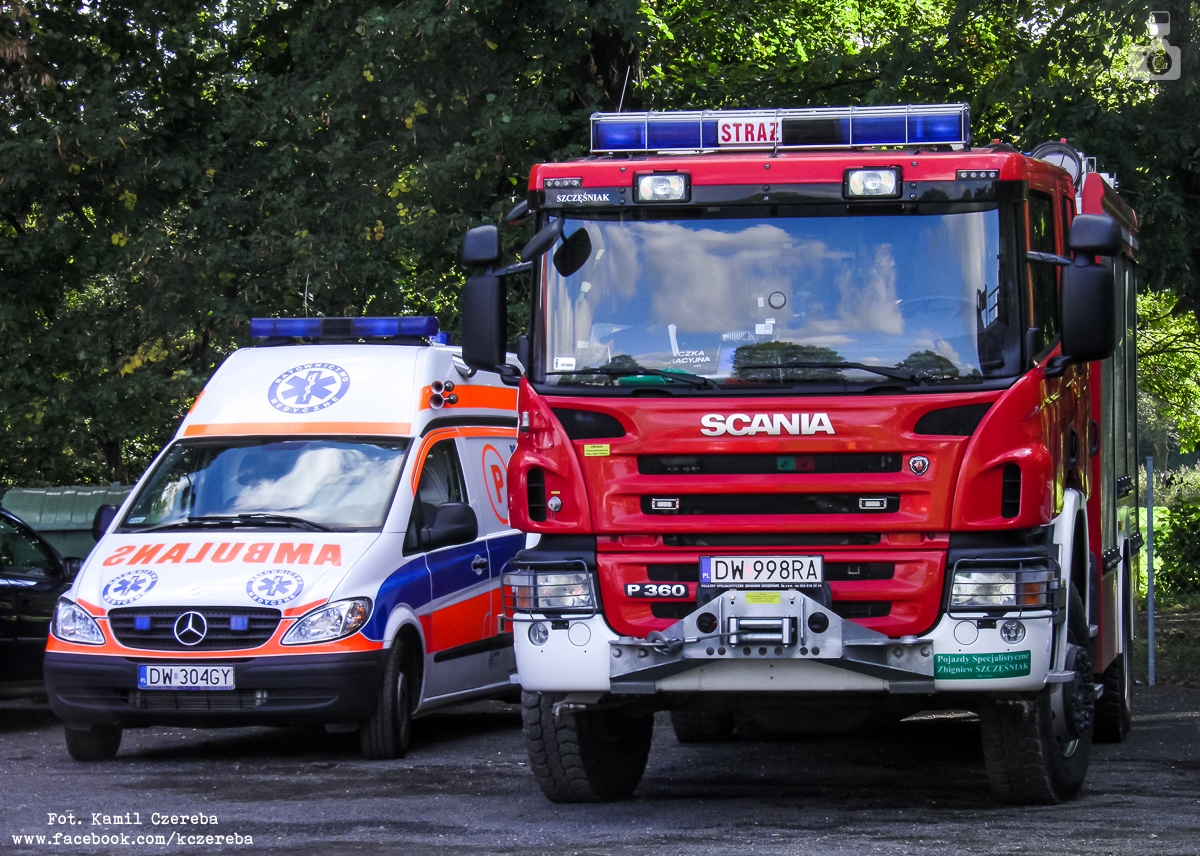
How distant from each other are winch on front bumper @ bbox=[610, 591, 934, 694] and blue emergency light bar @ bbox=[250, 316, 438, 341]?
4863 mm

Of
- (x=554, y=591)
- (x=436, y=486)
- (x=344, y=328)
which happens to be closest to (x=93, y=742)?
Result: (x=436, y=486)

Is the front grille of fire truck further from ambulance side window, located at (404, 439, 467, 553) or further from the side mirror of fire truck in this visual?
ambulance side window, located at (404, 439, 467, 553)

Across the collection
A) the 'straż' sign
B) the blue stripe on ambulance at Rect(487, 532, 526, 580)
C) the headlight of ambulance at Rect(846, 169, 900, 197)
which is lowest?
the blue stripe on ambulance at Rect(487, 532, 526, 580)

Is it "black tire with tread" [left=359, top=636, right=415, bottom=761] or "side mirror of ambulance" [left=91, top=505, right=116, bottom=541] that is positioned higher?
"side mirror of ambulance" [left=91, top=505, right=116, bottom=541]

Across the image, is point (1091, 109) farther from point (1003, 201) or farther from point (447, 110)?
point (1003, 201)

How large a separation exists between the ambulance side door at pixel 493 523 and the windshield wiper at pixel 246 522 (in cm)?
154

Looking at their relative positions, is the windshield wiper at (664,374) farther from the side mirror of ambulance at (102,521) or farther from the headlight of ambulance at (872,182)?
the side mirror of ambulance at (102,521)

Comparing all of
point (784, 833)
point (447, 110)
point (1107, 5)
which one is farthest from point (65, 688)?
point (1107, 5)

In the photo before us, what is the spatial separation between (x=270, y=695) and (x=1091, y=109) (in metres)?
9.62

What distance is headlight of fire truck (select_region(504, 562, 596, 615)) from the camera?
7691mm

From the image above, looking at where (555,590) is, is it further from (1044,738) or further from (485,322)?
(1044,738)

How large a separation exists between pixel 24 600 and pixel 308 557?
9.40 feet

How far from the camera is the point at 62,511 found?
16.8 metres
